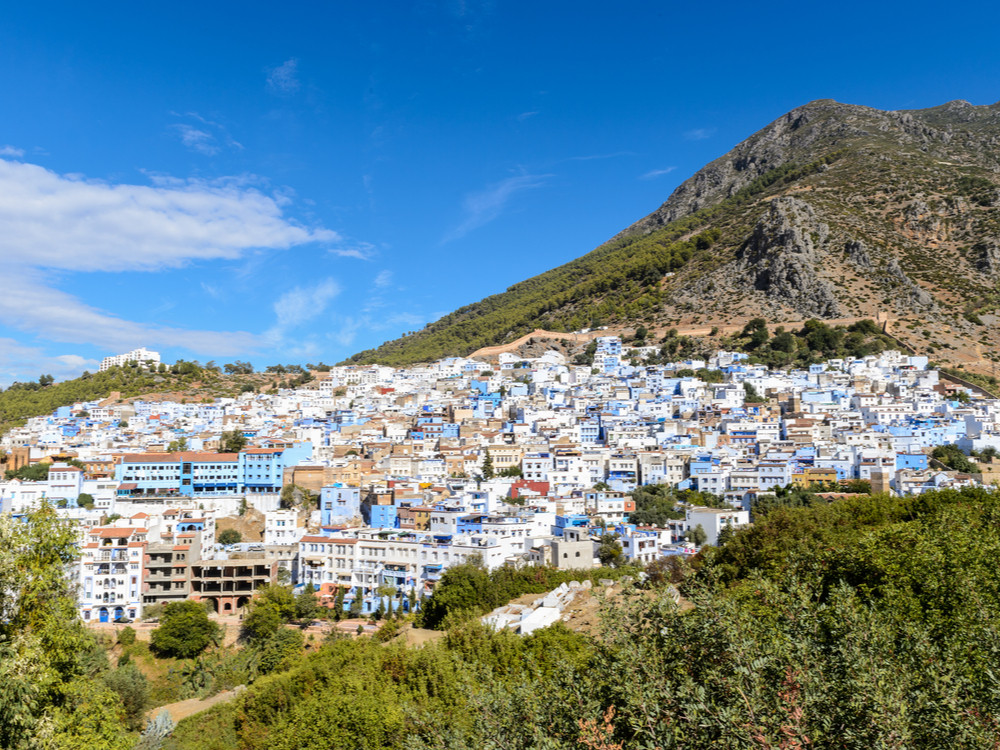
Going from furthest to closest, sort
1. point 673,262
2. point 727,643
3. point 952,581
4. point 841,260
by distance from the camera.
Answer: point 673,262, point 841,260, point 952,581, point 727,643

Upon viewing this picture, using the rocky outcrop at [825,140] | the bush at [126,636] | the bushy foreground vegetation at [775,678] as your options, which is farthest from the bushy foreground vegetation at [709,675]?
the rocky outcrop at [825,140]

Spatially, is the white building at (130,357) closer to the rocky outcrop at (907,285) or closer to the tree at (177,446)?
the tree at (177,446)

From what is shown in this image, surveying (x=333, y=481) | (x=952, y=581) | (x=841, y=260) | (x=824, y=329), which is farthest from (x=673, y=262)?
(x=952, y=581)

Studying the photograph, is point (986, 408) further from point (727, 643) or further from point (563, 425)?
point (727, 643)

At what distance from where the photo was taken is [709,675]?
5.07 m

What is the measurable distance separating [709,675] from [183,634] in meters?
22.2

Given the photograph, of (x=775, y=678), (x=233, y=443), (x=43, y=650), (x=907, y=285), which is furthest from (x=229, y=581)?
(x=907, y=285)

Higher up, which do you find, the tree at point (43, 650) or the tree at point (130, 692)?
the tree at point (43, 650)

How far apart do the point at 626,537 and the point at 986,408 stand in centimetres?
2754

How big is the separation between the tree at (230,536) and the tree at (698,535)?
19159 millimetres

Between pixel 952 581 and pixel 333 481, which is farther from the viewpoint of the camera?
pixel 333 481

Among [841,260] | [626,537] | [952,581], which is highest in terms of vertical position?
[841,260]

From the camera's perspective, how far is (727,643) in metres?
5.37

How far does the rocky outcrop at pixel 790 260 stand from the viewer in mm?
61750
